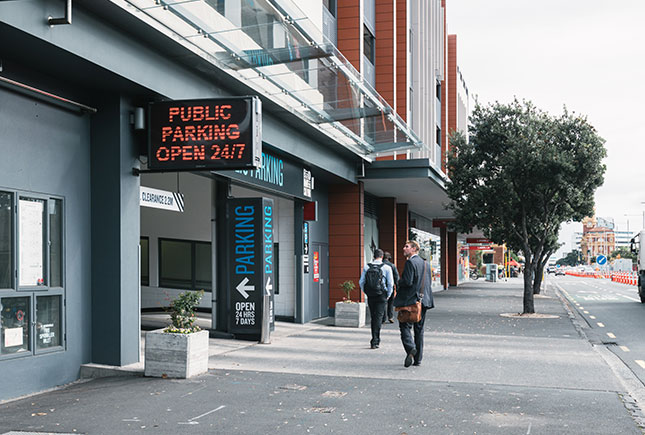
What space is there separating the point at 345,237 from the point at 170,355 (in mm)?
11539

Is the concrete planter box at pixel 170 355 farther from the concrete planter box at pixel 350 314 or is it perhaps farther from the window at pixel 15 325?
the concrete planter box at pixel 350 314

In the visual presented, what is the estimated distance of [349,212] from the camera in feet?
66.1

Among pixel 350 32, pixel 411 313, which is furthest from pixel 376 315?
pixel 350 32

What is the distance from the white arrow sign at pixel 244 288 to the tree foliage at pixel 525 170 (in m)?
9.17

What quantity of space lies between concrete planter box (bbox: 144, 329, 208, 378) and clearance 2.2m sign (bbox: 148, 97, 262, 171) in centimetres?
228

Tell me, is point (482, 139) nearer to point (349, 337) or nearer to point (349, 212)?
point (349, 212)

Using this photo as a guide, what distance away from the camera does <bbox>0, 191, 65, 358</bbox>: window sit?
7898 mm

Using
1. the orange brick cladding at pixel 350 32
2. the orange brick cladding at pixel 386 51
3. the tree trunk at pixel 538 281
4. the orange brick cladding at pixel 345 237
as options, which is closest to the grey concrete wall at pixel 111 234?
the orange brick cladding at pixel 345 237

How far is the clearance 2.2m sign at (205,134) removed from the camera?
364 inches

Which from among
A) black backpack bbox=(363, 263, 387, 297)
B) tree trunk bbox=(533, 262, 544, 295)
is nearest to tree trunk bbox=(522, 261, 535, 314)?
black backpack bbox=(363, 263, 387, 297)

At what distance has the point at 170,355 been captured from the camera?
29.1 ft

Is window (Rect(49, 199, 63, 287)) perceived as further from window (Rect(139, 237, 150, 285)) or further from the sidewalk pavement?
window (Rect(139, 237, 150, 285))

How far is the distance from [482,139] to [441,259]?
22.6 m

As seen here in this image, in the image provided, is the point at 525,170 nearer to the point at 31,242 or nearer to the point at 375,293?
the point at 375,293
